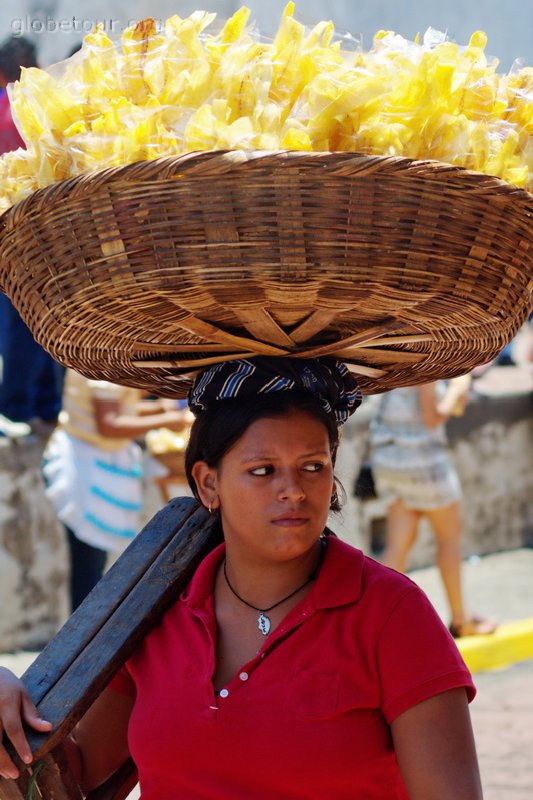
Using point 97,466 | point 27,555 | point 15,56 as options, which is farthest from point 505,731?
point 15,56

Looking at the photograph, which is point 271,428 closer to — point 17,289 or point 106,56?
point 17,289

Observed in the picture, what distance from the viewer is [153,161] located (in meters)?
1.75

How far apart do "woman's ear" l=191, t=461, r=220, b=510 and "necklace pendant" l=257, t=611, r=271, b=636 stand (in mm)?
250

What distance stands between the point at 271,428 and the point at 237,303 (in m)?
0.35

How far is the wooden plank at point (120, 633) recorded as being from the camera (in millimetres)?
2221

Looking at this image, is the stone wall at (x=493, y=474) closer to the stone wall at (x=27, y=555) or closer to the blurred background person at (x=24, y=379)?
the stone wall at (x=27, y=555)

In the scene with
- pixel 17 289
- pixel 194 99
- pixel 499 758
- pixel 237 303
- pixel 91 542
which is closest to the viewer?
pixel 194 99

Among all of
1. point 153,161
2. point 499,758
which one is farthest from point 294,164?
point 499,758

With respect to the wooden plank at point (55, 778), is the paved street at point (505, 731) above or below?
below

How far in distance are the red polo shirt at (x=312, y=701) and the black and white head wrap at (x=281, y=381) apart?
1.11 ft

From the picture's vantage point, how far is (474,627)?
21.9 ft

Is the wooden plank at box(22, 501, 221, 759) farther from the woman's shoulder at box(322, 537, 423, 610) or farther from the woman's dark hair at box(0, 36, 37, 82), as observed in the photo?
the woman's dark hair at box(0, 36, 37, 82)

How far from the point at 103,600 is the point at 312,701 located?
62cm

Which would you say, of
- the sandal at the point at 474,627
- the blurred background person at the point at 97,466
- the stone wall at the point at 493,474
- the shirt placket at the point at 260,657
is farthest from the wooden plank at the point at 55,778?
the stone wall at the point at 493,474
